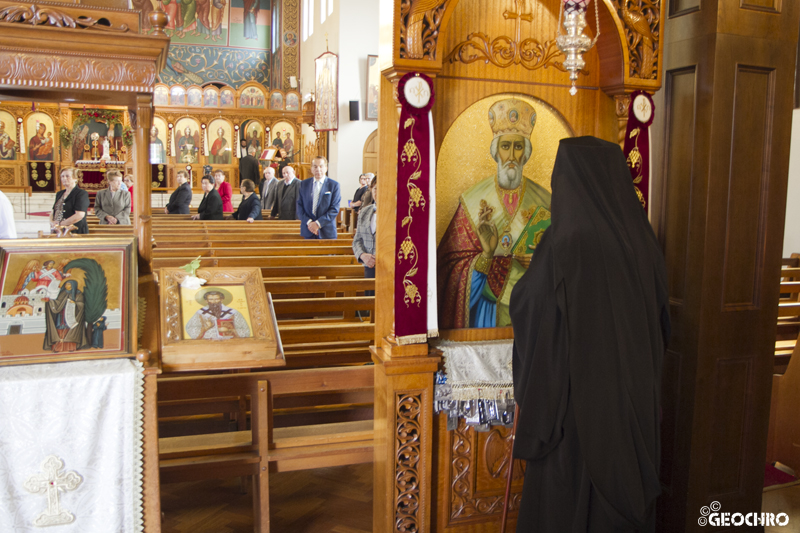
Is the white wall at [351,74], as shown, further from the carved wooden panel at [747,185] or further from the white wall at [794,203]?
the carved wooden panel at [747,185]

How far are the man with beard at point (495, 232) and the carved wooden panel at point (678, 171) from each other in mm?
641

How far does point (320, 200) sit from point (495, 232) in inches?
190

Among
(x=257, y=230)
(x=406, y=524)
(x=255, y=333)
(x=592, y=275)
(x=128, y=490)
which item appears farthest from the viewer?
(x=257, y=230)

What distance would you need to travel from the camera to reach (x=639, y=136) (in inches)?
117

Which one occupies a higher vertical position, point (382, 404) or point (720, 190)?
point (720, 190)

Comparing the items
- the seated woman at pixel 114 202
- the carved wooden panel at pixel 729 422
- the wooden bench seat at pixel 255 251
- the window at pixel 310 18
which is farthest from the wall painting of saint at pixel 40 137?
the carved wooden panel at pixel 729 422

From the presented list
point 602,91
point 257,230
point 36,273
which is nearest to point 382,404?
point 36,273

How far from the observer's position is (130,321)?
2398 mm

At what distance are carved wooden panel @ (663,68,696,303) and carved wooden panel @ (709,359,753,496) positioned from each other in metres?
0.44

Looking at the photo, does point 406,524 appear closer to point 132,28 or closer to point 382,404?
point 382,404

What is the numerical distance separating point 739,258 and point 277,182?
952cm

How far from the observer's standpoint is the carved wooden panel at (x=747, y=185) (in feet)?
9.75

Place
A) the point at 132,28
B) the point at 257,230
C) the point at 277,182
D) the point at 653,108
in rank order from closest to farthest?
the point at 132,28, the point at 653,108, the point at 257,230, the point at 277,182

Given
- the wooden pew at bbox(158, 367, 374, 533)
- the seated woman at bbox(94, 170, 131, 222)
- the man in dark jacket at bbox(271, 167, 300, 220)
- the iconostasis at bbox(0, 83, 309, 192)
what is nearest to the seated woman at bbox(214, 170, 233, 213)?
the man in dark jacket at bbox(271, 167, 300, 220)
